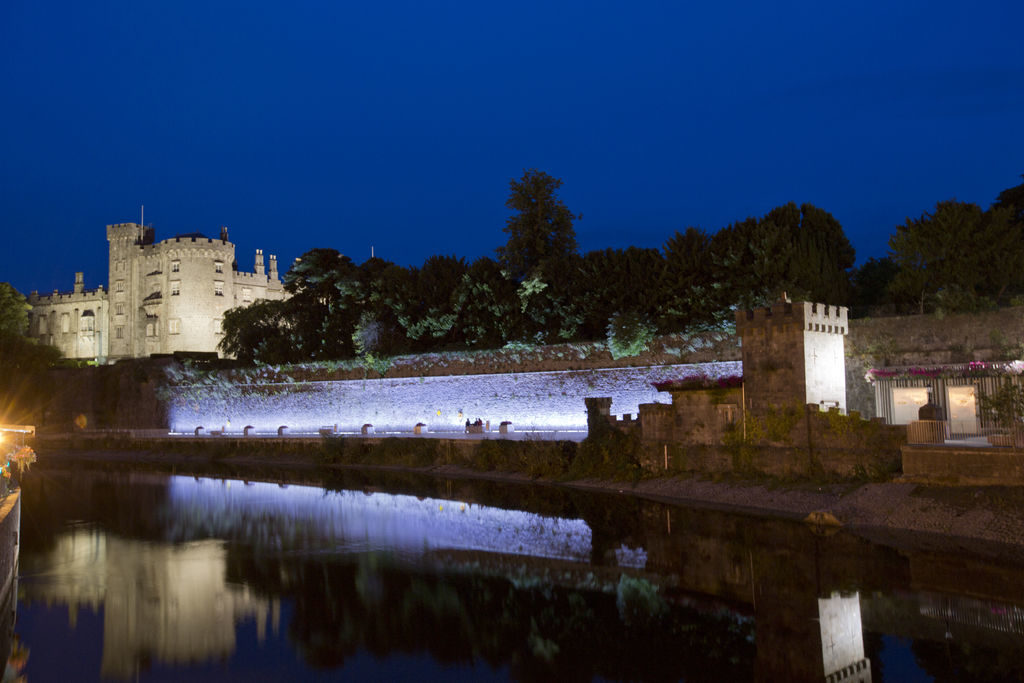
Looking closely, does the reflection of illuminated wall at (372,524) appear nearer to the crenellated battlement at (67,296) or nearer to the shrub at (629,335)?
the shrub at (629,335)

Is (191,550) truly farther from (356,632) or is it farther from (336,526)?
(356,632)

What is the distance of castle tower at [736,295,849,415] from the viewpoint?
1644 centimetres

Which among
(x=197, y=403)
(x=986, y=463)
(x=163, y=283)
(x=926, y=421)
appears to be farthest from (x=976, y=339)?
(x=163, y=283)

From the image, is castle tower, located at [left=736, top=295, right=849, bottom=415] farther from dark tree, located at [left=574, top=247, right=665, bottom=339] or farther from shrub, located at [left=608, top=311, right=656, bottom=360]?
dark tree, located at [left=574, top=247, right=665, bottom=339]

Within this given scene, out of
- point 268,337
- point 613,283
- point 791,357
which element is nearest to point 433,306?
point 613,283

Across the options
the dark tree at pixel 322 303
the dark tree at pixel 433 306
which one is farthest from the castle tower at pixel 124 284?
the dark tree at pixel 433 306

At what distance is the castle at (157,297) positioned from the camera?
53.6m

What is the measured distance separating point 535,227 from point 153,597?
25.6 m

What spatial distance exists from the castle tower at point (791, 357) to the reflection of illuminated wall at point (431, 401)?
200 inches

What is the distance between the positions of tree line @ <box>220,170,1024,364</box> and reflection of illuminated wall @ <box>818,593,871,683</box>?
1193 centimetres

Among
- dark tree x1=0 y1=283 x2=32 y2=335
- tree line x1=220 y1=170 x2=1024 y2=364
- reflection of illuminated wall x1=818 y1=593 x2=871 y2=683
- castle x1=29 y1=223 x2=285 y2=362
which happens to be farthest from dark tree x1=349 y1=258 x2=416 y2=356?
dark tree x1=0 y1=283 x2=32 y2=335

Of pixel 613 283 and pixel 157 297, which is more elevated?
pixel 157 297

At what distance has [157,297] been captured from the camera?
54062mm

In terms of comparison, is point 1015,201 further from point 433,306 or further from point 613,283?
point 433,306
